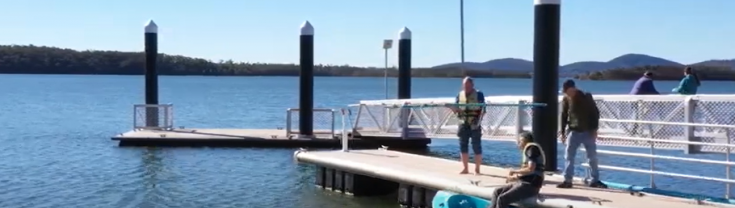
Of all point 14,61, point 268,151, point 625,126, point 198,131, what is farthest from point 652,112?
point 14,61

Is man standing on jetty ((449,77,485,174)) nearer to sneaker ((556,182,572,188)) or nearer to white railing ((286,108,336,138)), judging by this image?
sneaker ((556,182,572,188))

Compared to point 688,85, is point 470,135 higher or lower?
lower

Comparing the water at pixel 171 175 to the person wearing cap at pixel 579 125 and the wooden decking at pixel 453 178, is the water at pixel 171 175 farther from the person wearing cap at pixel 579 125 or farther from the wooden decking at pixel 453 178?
the person wearing cap at pixel 579 125

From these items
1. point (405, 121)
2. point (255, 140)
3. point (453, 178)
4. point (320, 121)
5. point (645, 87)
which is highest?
point (645, 87)

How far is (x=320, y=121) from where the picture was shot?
3216 centimetres

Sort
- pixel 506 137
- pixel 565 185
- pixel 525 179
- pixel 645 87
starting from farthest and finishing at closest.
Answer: pixel 506 137 → pixel 645 87 → pixel 565 185 → pixel 525 179

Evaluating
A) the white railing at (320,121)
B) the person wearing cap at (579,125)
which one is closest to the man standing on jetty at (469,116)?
the person wearing cap at (579,125)

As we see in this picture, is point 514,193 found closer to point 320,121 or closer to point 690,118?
point 690,118

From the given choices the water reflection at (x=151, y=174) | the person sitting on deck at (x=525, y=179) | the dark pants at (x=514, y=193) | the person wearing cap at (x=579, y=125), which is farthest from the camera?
the water reflection at (x=151, y=174)

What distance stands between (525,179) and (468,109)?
303cm

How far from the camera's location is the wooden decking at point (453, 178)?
44.6 feet

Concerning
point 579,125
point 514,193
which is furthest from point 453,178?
point 514,193

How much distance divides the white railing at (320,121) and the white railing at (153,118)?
3.44 m

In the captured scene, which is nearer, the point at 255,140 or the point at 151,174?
the point at 151,174
